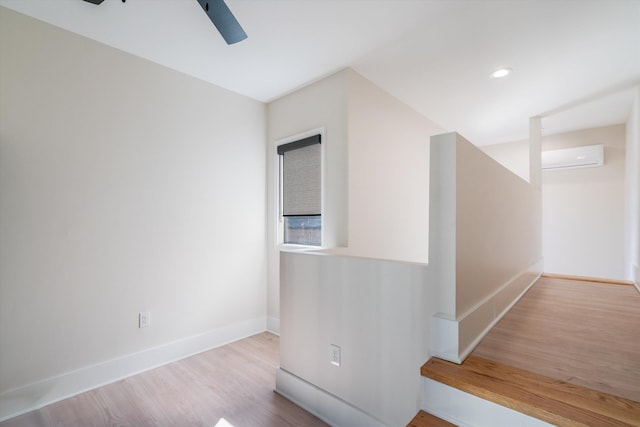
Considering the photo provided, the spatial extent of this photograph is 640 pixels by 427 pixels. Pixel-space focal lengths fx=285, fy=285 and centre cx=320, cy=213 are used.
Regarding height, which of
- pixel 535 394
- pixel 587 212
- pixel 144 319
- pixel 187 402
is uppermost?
pixel 587 212

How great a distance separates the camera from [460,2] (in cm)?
178

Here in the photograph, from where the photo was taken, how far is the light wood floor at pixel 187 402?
1737 mm

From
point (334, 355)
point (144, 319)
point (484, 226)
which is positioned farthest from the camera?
point (144, 319)

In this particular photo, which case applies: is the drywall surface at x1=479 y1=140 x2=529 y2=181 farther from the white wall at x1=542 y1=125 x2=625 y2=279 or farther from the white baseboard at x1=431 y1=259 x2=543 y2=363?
the white baseboard at x1=431 y1=259 x2=543 y2=363

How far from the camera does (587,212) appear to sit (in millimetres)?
4066

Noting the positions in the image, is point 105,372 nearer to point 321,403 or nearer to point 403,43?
point 321,403

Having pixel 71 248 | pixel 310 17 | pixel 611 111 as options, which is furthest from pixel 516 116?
pixel 71 248

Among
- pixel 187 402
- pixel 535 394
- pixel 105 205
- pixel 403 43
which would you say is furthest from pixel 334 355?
pixel 403 43

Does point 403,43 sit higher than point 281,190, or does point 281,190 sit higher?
point 403,43

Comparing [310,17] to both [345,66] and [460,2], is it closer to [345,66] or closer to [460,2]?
[345,66]

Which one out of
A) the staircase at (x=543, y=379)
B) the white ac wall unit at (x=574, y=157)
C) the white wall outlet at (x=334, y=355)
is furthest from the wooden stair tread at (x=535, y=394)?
the white ac wall unit at (x=574, y=157)

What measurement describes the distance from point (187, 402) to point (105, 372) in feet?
2.47

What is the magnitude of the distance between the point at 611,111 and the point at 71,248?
5639 mm

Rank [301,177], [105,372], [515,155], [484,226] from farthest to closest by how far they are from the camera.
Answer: [515,155] < [301,177] < [105,372] < [484,226]
